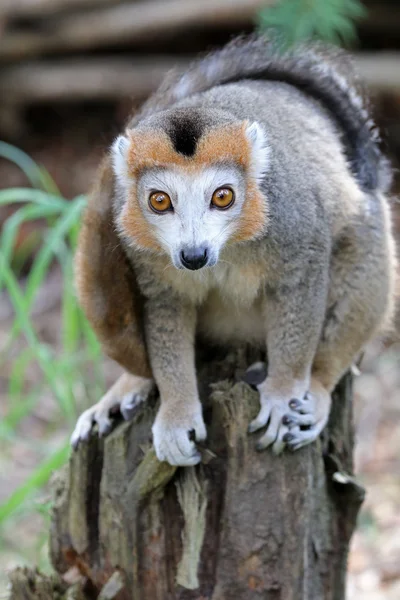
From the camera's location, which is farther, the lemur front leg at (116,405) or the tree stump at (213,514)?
the lemur front leg at (116,405)

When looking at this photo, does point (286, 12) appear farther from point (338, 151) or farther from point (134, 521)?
point (134, 521)

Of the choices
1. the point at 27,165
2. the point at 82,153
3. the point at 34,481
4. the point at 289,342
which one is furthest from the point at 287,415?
the point at 82,153

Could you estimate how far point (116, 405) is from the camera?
4.25 m

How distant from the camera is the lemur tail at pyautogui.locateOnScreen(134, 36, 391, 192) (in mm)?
4438

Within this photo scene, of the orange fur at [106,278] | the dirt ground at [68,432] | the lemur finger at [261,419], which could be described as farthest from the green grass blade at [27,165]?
the lemur finger at [261,419]

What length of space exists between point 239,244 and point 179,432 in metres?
0.87

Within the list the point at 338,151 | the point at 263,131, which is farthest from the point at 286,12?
the point at 338,151

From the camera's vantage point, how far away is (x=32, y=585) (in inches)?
158

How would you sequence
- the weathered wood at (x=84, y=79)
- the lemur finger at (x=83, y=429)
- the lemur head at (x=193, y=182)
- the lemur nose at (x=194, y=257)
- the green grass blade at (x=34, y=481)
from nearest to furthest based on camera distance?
1. the lemur nose at (x=194, y=257)
2. the lemur head at (x=193, y=182)
3. the lemur finger at (x=83, y=429)
4. the green grass blade at (x=34, y=481)
5. the weathered wood at (x=84, y=79)

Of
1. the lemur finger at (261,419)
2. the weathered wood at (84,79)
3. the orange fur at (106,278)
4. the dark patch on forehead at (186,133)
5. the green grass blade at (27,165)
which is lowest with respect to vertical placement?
the lemur finger at (261,419)

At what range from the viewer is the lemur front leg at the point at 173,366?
155 inches

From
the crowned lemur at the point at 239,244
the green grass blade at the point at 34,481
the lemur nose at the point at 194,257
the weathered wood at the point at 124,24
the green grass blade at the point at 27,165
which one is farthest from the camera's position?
the weathered wood at the point at 124,24

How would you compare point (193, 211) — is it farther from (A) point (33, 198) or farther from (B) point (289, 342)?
(A) point (33, 198)

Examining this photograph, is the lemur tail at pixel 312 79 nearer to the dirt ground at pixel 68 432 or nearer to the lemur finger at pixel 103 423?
the dirt ground at pixel 68 432
